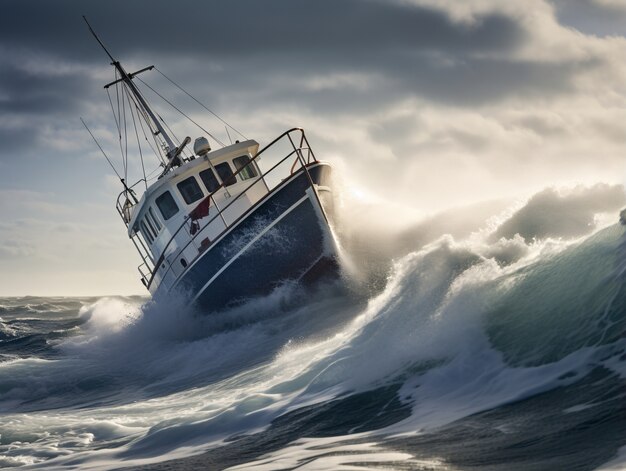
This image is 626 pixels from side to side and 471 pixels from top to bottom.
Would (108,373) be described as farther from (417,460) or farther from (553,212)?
(417,460)

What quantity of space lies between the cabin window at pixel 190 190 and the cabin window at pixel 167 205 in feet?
1.08

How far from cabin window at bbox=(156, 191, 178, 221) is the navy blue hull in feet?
5.34

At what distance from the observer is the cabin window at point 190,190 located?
18148 mm

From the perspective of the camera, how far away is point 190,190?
717 inches

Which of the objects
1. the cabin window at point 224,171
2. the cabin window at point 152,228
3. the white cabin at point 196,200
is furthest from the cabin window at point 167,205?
the cabin window at point 224,171

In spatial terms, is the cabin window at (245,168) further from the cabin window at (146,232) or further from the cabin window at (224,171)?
the cabin window at (146,232)

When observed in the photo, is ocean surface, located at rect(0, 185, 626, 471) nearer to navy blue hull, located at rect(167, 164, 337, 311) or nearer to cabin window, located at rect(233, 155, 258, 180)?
navy blue hull, located at rect(167, 164, 337, 311)

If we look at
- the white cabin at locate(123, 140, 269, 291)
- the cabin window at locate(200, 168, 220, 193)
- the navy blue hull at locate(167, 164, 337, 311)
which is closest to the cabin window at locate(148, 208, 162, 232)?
the white cabin at locate(123, 140, 269, 291)

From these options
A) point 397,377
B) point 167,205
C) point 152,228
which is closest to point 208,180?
point 167,205

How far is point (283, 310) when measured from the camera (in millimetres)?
17188

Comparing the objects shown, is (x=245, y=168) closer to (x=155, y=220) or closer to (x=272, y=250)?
(x=155, y=220)

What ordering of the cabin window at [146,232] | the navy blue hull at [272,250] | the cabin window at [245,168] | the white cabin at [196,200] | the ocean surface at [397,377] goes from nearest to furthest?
the ocean surface at [397,377] < the navy blue hull at [272,250] < the white cabin at [196,200] < the cabin window at [245,168] < the cabin window at [146,232]

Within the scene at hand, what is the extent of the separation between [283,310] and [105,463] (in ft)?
28.8

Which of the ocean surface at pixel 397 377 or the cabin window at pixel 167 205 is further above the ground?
the cabin window at pixel 167 205
